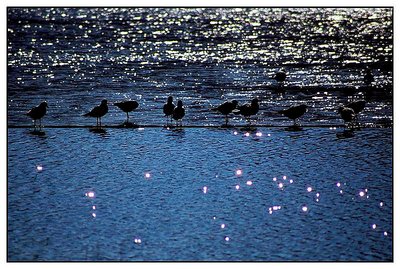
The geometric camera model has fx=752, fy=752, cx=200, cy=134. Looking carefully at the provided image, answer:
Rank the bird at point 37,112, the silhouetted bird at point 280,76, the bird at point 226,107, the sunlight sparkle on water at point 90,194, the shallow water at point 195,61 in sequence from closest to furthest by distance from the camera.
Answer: the sunlight sparkle on water at point 90,194
the bird at point 37,112
the bird at point 226,107
the shallow water at point 195,61
the silhouetted bird at point 280,76

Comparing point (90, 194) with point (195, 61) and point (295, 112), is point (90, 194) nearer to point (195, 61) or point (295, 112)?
point (295, 112)

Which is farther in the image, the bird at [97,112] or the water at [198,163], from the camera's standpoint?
the bird at [97,112]

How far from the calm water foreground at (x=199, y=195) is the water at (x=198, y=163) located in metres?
0.03

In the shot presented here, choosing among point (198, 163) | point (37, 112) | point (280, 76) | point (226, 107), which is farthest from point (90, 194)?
point (280, 76)

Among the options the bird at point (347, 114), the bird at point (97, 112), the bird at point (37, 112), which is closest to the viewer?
the bird at point (347, 114)

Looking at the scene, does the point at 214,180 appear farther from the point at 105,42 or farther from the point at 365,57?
the point at 105,42

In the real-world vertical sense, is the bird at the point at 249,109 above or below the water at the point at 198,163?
above

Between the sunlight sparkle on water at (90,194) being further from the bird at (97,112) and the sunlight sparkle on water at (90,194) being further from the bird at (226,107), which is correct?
the bird at (226,107)

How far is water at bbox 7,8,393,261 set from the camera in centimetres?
926

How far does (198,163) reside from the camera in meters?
12.7

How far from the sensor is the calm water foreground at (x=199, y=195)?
29.7ft

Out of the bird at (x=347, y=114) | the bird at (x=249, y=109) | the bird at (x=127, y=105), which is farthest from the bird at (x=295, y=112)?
the bird at (x=127, y=105)

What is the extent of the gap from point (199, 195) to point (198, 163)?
5.81ft

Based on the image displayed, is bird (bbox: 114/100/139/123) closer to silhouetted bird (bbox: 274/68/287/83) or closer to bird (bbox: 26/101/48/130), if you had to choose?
bird (bbox: 26/101/48/130)
